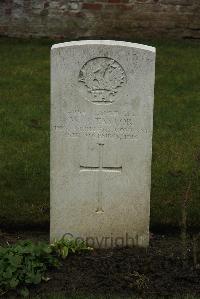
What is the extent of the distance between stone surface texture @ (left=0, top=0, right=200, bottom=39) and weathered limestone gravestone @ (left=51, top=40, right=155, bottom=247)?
731cm

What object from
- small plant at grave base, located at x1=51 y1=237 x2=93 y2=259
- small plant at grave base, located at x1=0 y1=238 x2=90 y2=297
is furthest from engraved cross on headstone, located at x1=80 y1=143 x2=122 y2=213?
small plant at grave base, located at x1=0 y1=238 x2=90 y2=297

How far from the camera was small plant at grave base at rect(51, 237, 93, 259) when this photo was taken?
19.1 feet

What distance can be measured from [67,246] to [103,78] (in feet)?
4.14

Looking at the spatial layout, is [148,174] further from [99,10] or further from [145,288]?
[99,10]

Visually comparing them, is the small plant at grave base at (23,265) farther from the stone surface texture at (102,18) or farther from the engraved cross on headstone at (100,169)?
the stone surface texture at (102,18)

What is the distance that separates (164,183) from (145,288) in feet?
7.05

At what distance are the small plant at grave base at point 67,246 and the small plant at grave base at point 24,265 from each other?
0.07 metres

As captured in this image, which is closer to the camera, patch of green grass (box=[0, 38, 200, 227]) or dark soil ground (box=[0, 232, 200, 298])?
dark soil ground (box=[0, 232, 200, 298])

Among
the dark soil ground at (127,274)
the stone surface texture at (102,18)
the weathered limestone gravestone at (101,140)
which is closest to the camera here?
the dark soil ground at (127,274)

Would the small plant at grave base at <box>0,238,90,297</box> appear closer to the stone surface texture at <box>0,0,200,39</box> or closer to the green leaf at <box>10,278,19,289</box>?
the green leaf at <box>10,278,19,289</box>

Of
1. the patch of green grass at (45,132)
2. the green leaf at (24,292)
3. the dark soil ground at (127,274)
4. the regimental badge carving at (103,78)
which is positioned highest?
the regimental badge carving at (103,78)

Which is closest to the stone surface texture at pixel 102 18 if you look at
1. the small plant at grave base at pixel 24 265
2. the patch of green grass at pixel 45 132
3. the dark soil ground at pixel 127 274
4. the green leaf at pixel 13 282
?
the patch of green grass at pixel 45 132

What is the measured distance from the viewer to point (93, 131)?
5.87m

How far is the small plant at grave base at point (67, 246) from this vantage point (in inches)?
229
